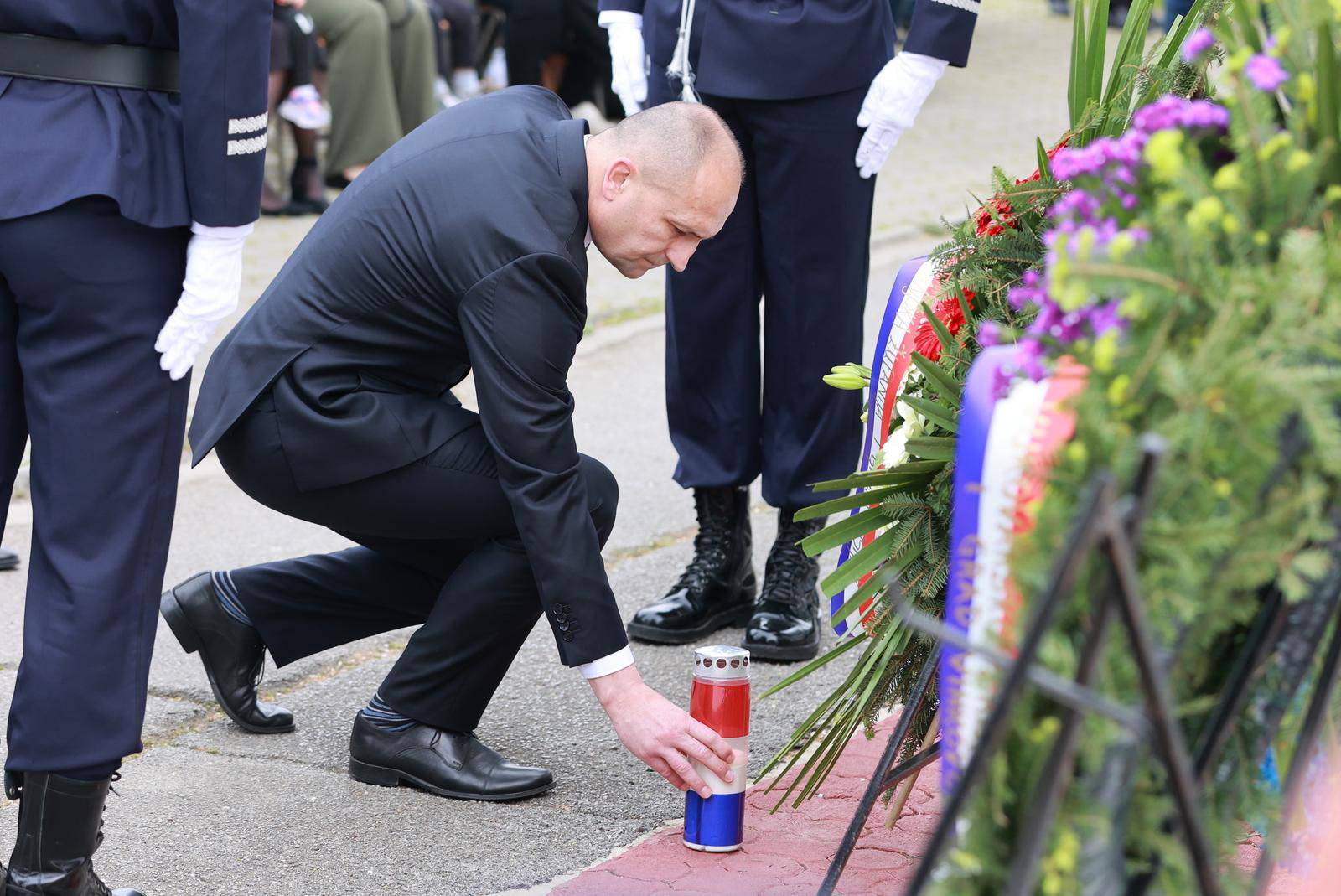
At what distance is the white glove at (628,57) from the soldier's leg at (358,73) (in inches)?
153

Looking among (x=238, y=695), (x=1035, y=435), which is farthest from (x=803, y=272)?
(x=1035, y=435)

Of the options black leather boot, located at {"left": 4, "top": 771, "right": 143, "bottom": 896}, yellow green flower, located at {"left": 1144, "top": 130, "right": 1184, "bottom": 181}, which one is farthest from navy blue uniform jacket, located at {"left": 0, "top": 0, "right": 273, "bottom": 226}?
yellow green flower, located at {"left": 1144, "top": 130, "right": 1184, "bottom": 181}

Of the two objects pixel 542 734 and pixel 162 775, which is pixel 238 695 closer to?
pixel 162 775

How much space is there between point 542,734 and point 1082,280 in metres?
1.92

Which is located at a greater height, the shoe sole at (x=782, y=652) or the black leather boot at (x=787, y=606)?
the black leather boot at (x=787, y=606)

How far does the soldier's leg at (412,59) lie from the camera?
775 centimetres

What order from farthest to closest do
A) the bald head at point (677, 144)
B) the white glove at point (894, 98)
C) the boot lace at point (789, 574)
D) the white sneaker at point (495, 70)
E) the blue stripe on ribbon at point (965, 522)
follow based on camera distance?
the white sneaker at point (495, 70)
the boot lace at point (789, 574)
the white glove at point (894, 98)
the bald head at point (677, 144)
the blue stripe on ribbon at point (965, 522)

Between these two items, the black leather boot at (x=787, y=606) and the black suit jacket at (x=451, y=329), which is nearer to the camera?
the black suit jacket at (x=451, y=329)

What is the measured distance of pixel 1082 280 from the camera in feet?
4.53

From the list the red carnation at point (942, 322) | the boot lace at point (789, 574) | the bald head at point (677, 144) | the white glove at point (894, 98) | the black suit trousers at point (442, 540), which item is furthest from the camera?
the boot lace at point (789, 574)

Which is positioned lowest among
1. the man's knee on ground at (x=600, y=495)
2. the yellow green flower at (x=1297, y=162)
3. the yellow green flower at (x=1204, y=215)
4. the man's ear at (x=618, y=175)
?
the man's knee on ground at (x=600, y=495)

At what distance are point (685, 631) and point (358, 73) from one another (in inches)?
180

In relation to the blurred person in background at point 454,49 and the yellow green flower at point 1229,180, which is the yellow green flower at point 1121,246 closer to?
→ the yellow green flower at point 1229,180

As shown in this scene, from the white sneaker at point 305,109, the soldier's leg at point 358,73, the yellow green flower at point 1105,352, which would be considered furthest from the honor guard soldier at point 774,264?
the soldier's leg at point 358,73
